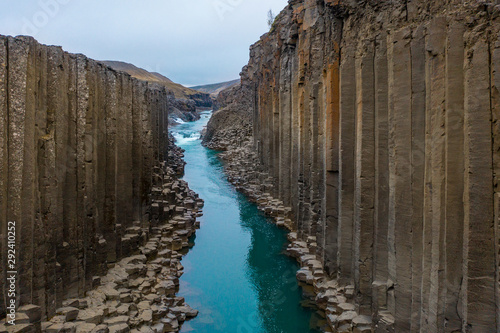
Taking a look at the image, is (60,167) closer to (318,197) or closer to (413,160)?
(413,160)

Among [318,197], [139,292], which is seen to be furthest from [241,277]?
[139,292]

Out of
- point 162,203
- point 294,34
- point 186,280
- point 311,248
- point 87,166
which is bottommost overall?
point 186,280

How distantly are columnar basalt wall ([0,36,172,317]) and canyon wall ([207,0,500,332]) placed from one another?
21.2ft

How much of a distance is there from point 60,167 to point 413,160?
24.3ft

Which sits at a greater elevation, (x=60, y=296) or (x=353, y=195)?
(x=353, y=195)

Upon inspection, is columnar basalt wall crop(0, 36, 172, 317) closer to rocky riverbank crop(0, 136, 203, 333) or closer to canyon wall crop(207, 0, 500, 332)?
rocky riverbank crop(0, 136, 203, 333)

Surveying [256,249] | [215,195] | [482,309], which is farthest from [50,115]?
[215,195]

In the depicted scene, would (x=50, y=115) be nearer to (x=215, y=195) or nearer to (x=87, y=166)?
(x=87, y=166)

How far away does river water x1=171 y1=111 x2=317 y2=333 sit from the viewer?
1068cm

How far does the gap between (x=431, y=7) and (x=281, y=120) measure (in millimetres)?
13182

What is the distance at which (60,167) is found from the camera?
8594 mm

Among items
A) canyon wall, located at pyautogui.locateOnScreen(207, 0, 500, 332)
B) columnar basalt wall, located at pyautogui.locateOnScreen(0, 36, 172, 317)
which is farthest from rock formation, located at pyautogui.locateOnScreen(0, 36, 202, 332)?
canyon wall, located at pyautogui.locateOnScreen(207, 0, 500, 332)

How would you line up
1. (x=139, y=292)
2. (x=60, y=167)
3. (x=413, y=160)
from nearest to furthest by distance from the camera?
(x=413, y=160) → (x=60, y=167) → (x=139, y=292)

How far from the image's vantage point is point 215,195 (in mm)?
26641
